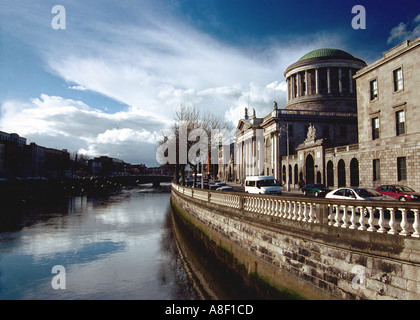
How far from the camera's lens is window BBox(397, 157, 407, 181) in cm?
2622

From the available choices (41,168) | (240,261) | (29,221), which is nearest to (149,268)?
(240,261)

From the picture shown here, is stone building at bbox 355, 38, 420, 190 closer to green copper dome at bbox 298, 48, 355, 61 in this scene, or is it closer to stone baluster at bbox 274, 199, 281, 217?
stone baluster at bbox 274, 199, 281, 217

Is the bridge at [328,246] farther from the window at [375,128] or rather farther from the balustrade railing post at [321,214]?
the window at [375,128]

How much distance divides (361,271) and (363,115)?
2936 centimetres

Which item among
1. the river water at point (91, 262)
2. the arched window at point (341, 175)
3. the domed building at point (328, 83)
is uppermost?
the domed building at point (328, 83)

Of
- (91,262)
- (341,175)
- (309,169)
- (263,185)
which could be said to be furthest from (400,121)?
(91,262)

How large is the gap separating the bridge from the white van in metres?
13.2

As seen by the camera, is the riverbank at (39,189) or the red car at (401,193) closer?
the red car at (401,193)

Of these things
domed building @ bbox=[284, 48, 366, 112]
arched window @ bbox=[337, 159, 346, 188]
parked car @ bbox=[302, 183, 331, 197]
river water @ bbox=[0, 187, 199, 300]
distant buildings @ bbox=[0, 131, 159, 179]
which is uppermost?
domed building @ bbox=[284, 48, 366, 112]

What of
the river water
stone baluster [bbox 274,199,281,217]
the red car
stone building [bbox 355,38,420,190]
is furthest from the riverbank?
stone building [bbox 355,38,420,190]

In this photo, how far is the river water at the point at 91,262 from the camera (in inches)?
473

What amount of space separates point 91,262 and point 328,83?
217 feet

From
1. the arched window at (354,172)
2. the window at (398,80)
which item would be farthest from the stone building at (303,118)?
the window at (398,80)

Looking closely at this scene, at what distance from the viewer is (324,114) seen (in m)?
57.8
